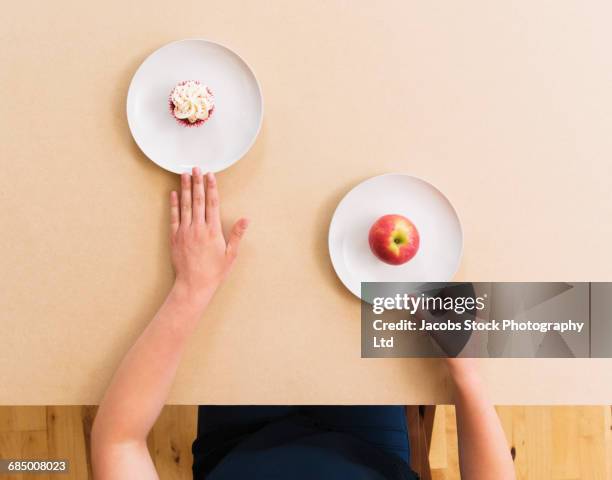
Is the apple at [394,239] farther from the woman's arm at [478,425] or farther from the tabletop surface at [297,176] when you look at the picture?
the woman's arm at [478,425]

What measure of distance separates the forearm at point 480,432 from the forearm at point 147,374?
46cm

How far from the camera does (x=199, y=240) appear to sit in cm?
89

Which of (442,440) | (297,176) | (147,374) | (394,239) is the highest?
(297,176)

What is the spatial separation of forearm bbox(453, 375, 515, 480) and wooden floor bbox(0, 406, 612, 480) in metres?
0.59

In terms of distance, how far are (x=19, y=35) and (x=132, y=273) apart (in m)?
0.44

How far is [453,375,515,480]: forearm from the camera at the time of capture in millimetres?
895

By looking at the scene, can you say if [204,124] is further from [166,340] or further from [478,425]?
[478,425]

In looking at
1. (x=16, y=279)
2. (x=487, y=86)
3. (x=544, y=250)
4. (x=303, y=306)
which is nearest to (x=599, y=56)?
(x=487, y=86)

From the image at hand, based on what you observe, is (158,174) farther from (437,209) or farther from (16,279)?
(437,209)

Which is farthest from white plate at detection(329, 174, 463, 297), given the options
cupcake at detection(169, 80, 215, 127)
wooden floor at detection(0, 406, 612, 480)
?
wooden floor at detection(0, 406, 612, 480)

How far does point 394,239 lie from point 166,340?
1.32 ft

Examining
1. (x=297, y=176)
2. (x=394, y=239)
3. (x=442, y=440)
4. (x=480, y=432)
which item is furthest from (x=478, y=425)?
(x=442, y=440)

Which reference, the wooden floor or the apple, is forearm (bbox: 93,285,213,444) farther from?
the wooden floor

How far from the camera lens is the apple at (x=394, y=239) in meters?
0.87
